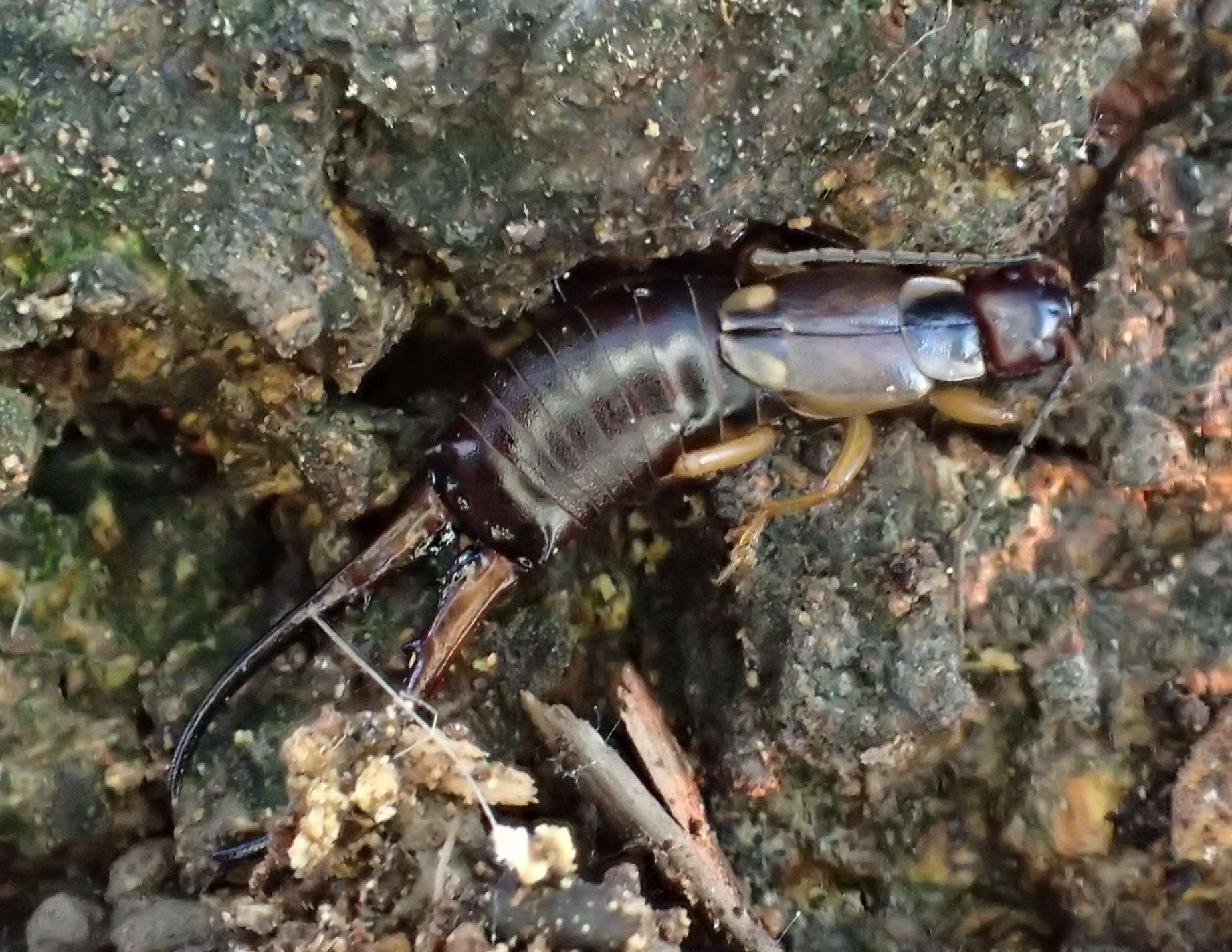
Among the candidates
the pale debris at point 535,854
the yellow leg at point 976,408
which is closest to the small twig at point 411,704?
the pale debris at point 535,854

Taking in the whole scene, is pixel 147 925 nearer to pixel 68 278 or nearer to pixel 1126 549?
pixel 68 278

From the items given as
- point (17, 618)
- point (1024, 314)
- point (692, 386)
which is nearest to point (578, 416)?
point (692, 386)

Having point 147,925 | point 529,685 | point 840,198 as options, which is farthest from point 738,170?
point 147,925

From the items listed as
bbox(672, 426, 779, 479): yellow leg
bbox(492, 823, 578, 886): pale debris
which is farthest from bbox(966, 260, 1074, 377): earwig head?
bbox(492, 823, 578, 886): pale debris

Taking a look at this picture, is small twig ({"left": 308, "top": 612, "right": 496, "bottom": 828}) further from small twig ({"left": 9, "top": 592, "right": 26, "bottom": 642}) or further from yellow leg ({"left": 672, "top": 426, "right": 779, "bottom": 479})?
yellow leg ({"left": 672, "top": 426, "right": 779, "bottom": 479})

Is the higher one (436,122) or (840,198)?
(436,122)

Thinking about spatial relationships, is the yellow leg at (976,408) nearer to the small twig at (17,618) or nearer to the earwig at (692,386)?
the earwig at (692,386)
